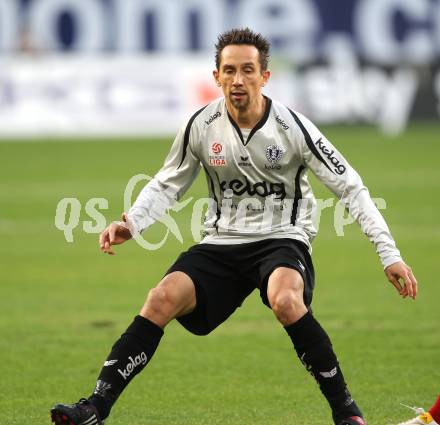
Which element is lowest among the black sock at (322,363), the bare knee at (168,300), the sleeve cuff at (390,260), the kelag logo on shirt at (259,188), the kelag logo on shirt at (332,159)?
the black sock at (322,363)

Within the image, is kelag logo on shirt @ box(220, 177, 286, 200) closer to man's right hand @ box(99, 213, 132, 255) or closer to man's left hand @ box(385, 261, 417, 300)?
man's right hand @ box(99, 213, 132, 255)

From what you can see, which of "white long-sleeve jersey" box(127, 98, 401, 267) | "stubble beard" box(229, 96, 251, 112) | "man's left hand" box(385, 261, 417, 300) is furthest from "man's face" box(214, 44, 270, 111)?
"man's left hand" box(385, 261, 417, 300)

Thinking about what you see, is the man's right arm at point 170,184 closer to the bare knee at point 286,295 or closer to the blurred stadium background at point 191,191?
the bare knee at point 286,295

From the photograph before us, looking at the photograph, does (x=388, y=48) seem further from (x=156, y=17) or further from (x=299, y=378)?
(x=299, y=378)

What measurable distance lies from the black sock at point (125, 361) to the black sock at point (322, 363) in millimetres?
722

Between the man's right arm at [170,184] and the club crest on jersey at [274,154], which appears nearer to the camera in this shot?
the club crest on jersey at [274,154]

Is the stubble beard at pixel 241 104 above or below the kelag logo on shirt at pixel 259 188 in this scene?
above

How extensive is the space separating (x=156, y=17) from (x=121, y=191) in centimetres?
1239

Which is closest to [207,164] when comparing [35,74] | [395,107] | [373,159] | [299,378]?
[299,378]

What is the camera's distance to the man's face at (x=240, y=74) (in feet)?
20.9

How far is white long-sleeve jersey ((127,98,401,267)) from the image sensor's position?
6.47 m

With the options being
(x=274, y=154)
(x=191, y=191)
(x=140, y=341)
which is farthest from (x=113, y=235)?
(x=191, y=191)

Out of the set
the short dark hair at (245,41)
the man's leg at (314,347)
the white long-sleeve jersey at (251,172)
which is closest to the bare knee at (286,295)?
the man's leg at (314,347)

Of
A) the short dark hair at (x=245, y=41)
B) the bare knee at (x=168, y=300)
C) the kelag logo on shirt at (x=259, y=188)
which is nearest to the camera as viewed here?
the bare knee at (x=168, y=300)
